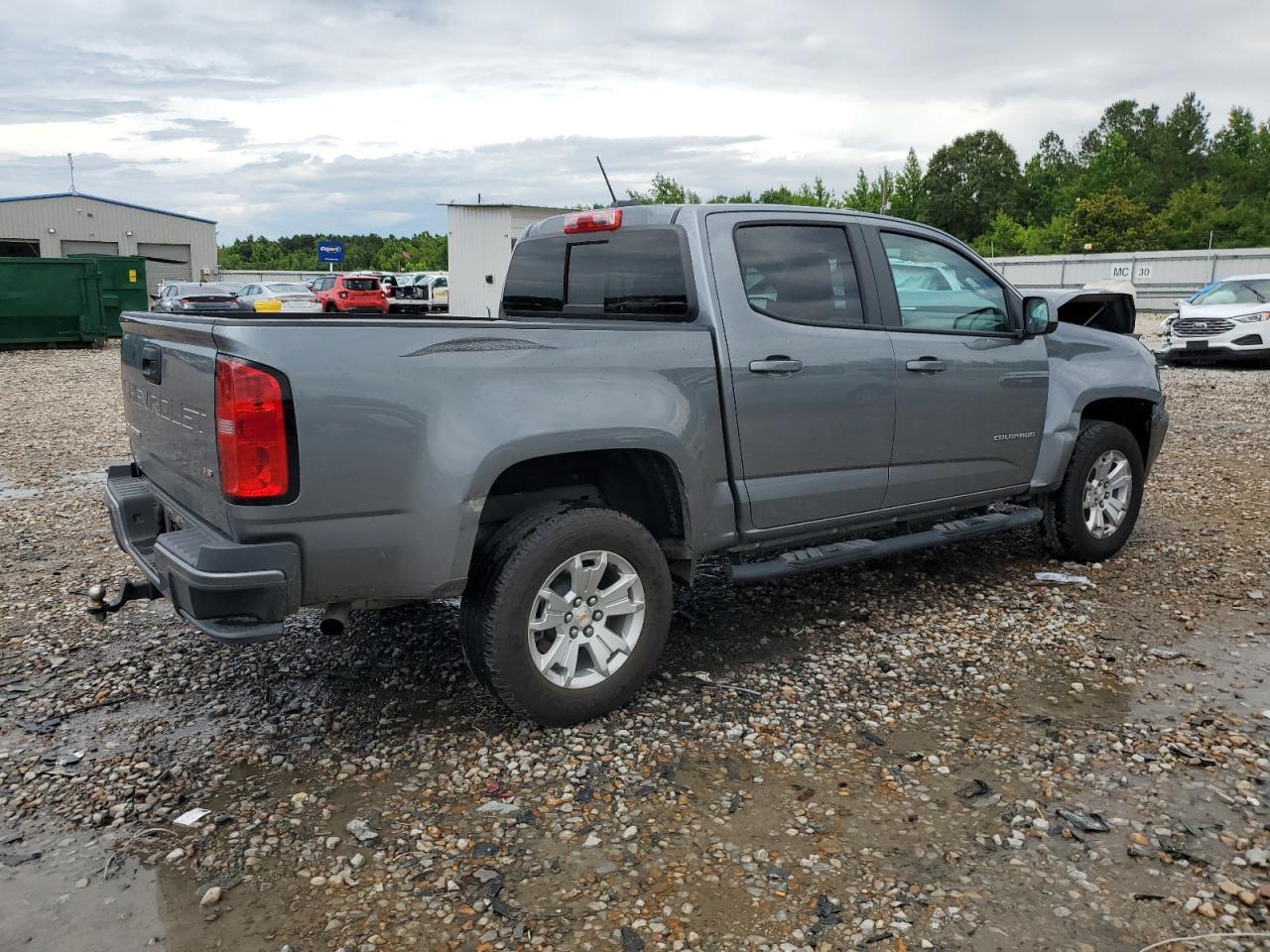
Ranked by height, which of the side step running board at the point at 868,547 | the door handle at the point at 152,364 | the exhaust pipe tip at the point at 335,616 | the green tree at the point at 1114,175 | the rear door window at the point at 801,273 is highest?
the green tree at the point at 1114,175

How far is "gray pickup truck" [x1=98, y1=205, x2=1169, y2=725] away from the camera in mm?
3268

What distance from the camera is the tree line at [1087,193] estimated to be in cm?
5991

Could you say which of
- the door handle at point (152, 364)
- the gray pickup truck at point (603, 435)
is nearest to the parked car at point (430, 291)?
the gray pickup truck at point (603, 435)

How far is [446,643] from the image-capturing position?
4848 mm

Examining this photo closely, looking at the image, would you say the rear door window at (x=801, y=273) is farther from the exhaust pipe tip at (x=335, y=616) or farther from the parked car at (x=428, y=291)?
the parked car at (x=428, y=291)

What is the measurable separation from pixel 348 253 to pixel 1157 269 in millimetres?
84226

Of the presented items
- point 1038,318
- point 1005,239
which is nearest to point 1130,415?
point 1038,318

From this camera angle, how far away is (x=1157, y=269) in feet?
127

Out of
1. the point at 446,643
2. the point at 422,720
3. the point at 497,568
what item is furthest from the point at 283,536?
the point at 446,643

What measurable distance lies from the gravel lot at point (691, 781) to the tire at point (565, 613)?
0.68 ft

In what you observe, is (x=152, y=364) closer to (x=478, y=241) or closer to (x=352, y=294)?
(x=352, y=294)

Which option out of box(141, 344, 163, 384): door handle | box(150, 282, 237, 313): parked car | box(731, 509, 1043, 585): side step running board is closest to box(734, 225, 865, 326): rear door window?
box(731, 509, 1043, 585): side step running board

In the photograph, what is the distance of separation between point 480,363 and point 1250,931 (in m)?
2.83

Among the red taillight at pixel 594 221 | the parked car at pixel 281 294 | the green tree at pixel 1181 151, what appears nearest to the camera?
the red taillight at pixel 594 221
